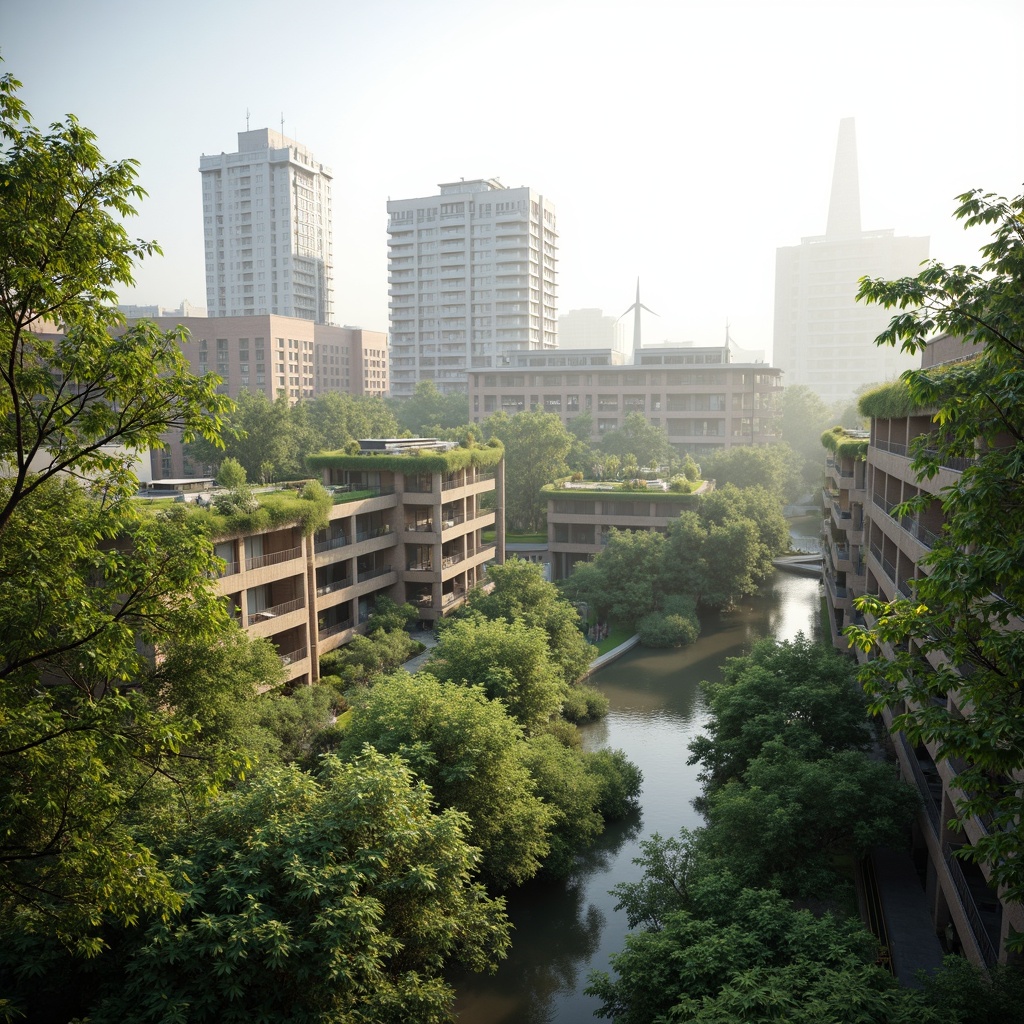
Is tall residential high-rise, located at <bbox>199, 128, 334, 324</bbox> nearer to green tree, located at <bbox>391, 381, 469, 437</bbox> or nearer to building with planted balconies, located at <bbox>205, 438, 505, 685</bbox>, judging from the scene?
green tree, located at <bbox>391, 381, 469, 437</bbox>

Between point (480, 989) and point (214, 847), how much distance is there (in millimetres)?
10213

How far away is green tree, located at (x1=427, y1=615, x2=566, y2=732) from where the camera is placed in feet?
108

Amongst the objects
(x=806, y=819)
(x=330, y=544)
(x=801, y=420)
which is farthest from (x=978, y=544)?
(x=801, y=420)

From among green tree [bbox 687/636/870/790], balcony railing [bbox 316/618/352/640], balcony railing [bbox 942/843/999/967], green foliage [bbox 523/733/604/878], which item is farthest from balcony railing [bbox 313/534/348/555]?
balcony railing [bbox 942/843/999/967]

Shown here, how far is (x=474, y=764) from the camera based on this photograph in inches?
969

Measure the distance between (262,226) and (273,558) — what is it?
14690 centimetres

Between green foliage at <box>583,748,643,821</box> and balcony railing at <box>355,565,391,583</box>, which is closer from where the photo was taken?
green foliage at <box>583,748,643,821</box>

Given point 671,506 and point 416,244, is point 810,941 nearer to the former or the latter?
point 671,506

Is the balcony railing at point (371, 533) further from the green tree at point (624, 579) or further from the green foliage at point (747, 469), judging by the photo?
the green foliage at point (747, 469)

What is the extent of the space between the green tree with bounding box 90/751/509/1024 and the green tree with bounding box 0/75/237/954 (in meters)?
2.91

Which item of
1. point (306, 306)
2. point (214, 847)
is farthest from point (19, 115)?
point (306, 306)

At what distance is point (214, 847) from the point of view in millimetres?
17531

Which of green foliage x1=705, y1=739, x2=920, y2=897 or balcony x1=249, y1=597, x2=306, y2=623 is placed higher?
balcony x1=249, y1=597, x2=306, y2=623

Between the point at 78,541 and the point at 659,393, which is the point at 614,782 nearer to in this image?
the point at 78,541
